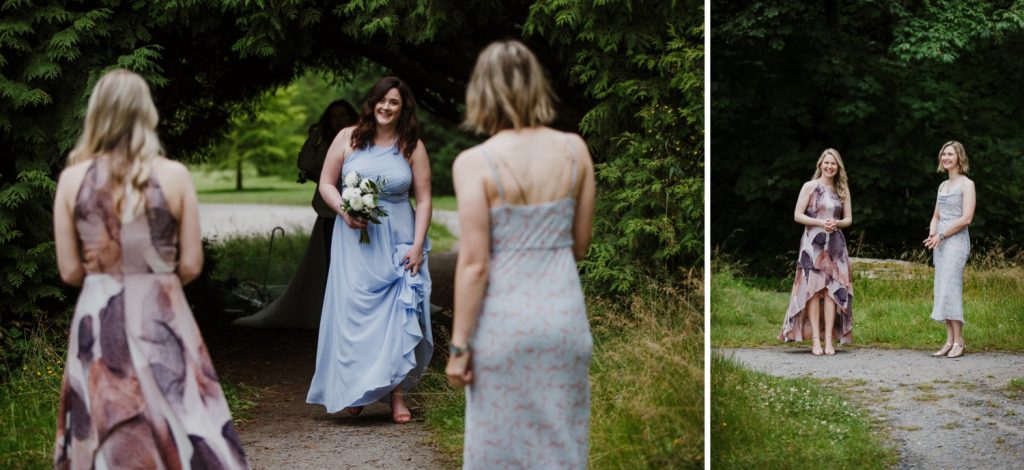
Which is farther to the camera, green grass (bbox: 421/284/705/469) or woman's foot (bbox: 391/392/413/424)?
woman's foot (bbox: 391/392/413/424)

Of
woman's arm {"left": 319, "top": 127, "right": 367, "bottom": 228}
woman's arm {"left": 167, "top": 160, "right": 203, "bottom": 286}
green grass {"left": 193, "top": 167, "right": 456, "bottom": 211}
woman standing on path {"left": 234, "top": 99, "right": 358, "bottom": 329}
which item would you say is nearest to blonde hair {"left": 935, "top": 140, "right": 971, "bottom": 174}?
woman's arm {"left": 319, "top": 127, "right": 367, "bottom": 228}

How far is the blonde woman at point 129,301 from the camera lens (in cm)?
395

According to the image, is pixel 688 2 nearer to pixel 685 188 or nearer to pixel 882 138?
pixel 685 188

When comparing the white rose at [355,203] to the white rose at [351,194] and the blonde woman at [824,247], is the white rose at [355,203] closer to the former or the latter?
the white rose at [351,194]

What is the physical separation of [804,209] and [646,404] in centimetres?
256

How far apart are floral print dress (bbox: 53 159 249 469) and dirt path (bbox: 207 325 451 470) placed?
192 cm

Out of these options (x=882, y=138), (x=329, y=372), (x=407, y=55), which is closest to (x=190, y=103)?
(x=407, y=55)

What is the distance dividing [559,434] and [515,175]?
0.91m

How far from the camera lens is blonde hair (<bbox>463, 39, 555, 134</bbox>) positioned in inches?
Answer: 148

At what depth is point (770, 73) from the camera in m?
8.06

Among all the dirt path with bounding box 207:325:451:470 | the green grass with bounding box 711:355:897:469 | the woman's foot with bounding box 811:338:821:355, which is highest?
the woman's foot with bounding box 811:338:821:355

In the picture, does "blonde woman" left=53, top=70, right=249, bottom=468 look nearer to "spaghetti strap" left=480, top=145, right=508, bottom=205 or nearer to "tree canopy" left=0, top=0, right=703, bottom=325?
"spaghetti strap" left=480, top=145, right=508, bottom=205

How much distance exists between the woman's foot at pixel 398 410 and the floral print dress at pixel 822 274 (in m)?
2.32

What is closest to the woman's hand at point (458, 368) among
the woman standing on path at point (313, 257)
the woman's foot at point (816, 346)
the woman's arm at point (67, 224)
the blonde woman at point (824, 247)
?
the woman's arm at point (67, 224)
